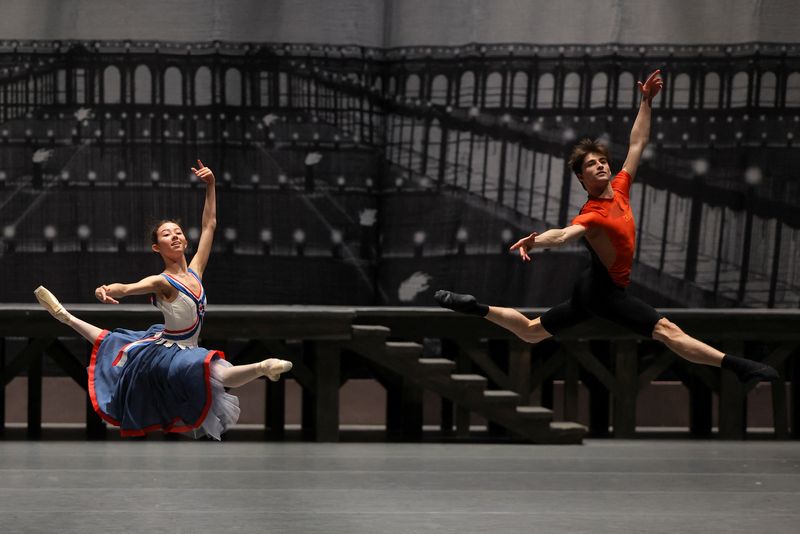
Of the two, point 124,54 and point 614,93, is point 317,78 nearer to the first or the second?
point 124,54

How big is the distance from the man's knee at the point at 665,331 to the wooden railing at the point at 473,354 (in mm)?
2402

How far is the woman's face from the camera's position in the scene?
496 centimetres

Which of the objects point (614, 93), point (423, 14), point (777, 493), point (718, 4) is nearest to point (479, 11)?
point (423, 14)

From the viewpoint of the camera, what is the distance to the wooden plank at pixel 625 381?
7.62 metres

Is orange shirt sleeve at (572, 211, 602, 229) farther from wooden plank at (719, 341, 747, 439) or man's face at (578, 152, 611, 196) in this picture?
wooden plank at (719, 341, 747, 439)

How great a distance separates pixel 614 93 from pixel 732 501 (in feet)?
11.6

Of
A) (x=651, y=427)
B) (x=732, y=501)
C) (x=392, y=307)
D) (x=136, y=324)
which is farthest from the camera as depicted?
(x=651, y=427)

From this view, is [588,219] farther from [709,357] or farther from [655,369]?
[655,369]

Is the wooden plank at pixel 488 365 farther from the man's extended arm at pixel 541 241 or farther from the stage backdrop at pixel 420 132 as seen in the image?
the man's extended arm at pixel 541 241

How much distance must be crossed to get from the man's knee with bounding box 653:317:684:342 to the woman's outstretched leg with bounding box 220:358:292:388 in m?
1.43

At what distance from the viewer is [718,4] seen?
8.10 metres

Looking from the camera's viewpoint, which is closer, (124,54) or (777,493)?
(777,493)

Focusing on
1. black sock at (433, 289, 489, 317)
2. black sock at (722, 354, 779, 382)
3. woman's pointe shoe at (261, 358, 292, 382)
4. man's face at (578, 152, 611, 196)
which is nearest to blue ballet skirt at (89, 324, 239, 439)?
woman's pointe shoe at (261, 358, 292, 382)

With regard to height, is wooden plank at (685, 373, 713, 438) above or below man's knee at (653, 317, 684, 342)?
below
